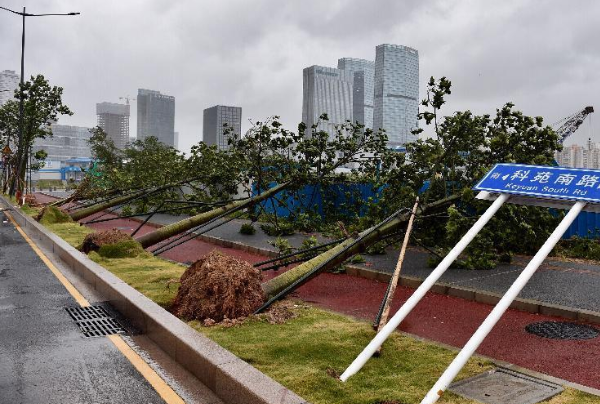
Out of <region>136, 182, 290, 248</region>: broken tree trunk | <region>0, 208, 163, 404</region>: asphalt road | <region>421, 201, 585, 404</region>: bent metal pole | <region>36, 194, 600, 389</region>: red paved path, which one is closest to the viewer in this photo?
<region>421, 201, 585, 404</region>: bent metal pole

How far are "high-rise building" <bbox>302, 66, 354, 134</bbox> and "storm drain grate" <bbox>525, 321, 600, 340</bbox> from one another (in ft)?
193

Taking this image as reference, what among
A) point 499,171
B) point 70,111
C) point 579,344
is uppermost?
point 70,111

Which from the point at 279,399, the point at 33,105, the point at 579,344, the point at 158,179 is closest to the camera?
the point at 279,399

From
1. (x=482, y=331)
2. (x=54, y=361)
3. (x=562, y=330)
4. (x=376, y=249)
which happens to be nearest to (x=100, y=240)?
(x=376, y=249)

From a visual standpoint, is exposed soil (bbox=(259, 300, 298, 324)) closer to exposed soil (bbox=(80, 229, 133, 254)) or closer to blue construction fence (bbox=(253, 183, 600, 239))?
exposed soil (bbox=(80, 229, 133, 254))

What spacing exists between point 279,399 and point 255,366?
3.22ft

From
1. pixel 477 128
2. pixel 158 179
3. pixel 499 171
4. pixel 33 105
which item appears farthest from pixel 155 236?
pixel 33 105

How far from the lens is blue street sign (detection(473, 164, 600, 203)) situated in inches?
169

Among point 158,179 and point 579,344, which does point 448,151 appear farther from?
point 158,179

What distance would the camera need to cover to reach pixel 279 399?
3498mm

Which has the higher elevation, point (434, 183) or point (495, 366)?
point (434, 183)

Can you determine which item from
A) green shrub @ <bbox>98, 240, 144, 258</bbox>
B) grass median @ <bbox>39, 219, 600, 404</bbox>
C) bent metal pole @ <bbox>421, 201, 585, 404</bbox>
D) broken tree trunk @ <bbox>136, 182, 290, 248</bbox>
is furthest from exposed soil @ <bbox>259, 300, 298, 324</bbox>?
green shrub @ <bbox>98, 240, 144, 258</bbox>

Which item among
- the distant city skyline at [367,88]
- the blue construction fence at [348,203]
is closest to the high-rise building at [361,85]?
the distant city skyline at [367,88]

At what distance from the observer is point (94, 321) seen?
635 centimetres
